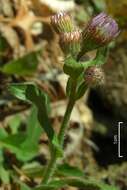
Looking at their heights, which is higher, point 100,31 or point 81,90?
point 100,31

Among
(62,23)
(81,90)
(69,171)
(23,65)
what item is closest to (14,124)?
(23,65)

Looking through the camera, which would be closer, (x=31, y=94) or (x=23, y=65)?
(x=31, y=94)

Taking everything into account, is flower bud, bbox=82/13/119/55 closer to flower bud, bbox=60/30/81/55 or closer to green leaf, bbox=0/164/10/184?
flower bud, bbox=60/30/81/55

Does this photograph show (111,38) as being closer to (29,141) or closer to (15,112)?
(29,141)

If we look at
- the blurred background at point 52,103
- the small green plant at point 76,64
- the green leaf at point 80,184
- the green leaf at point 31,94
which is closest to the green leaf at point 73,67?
the small green plant at point 76,64

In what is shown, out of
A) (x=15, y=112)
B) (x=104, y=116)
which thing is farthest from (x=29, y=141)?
(x=104, y=116)

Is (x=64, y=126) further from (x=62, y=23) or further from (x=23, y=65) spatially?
(x=23, y=65)
